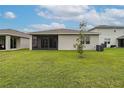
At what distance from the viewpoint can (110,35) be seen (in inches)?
1815

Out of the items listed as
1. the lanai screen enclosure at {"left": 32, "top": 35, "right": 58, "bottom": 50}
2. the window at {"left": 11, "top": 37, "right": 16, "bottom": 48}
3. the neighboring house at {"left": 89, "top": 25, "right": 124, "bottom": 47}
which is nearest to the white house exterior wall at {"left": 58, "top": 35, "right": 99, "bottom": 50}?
the lanai screen enclosure at {"left": 32, "top": 35, "right": 58, "bottom": 50}

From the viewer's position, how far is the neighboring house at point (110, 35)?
45.2 metres

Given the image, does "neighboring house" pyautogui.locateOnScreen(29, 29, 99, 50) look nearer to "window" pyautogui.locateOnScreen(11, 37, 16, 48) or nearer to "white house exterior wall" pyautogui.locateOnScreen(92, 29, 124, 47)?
"window" pyautogui.locateOnScreen(11, 37, 16, 48)

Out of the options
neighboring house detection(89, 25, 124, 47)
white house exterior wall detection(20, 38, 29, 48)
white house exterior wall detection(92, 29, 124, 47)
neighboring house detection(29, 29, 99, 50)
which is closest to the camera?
neighboring house detection(29, 29, 99, 50)

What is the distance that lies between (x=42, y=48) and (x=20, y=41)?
6.37 m

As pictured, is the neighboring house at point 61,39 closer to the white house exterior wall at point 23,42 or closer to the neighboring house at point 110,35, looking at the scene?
the white house exterior wall at point 23,42

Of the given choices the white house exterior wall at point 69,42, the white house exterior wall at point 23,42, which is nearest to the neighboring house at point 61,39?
the white house exterior wall at point 69,42

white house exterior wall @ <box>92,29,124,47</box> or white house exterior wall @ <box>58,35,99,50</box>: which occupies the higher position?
white house exterior wall @ <box>92,29,124,47</box>

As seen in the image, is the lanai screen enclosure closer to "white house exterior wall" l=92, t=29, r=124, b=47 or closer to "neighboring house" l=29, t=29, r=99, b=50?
"neighboring house" l=29, t=29, r=99, b=50

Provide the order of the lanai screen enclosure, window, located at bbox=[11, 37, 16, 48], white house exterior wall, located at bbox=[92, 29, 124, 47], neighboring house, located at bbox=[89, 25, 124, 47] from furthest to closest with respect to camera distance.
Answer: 1. white house exterior wall, located at bbox=[92, 29, 124, 47]
2. neighboring house, located at bbox=[89, 25, 124, 47]
3. window, located at bbox=[11, 37, 16, 48]
4. the lanai screen enclosure

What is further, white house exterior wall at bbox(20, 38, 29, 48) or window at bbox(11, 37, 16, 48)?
white house exterior wall at bbox(20, 38, 29, 48)

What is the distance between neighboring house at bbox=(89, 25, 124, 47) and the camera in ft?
148

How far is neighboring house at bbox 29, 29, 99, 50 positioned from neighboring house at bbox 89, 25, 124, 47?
50.1 ft

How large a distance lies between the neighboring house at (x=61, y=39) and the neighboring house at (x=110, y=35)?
50.1 feet
